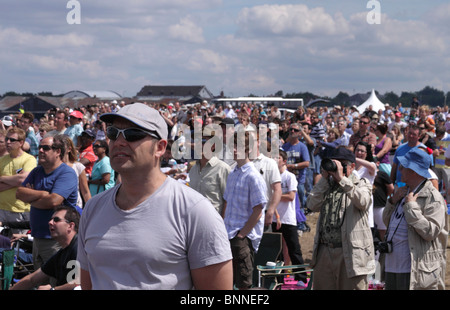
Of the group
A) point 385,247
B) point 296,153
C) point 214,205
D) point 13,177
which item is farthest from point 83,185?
point 296,153

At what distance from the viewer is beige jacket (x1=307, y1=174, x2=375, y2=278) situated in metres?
4.85

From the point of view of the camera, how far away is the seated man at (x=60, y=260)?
15.9 feet

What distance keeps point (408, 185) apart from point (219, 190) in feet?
6.30

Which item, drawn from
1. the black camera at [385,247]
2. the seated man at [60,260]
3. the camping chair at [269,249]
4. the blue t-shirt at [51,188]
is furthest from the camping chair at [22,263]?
the black camera at [385,247]

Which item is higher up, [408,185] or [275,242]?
[408,185]

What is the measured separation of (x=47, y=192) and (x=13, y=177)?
1.18 meters

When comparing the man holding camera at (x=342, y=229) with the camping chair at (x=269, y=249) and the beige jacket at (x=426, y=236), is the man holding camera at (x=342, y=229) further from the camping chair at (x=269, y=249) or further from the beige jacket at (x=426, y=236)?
the camping chair at (x=269, y=249)

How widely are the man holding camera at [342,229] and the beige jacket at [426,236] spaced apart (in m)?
0.34

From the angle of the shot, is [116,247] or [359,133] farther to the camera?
[359,133]

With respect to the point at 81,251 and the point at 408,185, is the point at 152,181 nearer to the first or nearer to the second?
the point at 81,251

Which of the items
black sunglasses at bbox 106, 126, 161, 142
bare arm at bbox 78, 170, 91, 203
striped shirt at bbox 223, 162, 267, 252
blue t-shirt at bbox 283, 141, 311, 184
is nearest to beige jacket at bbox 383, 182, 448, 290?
striped shirt at bbox 223, 162, 267, 252

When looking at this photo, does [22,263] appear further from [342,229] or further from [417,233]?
[417,233]

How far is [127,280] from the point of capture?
2.37 metres
